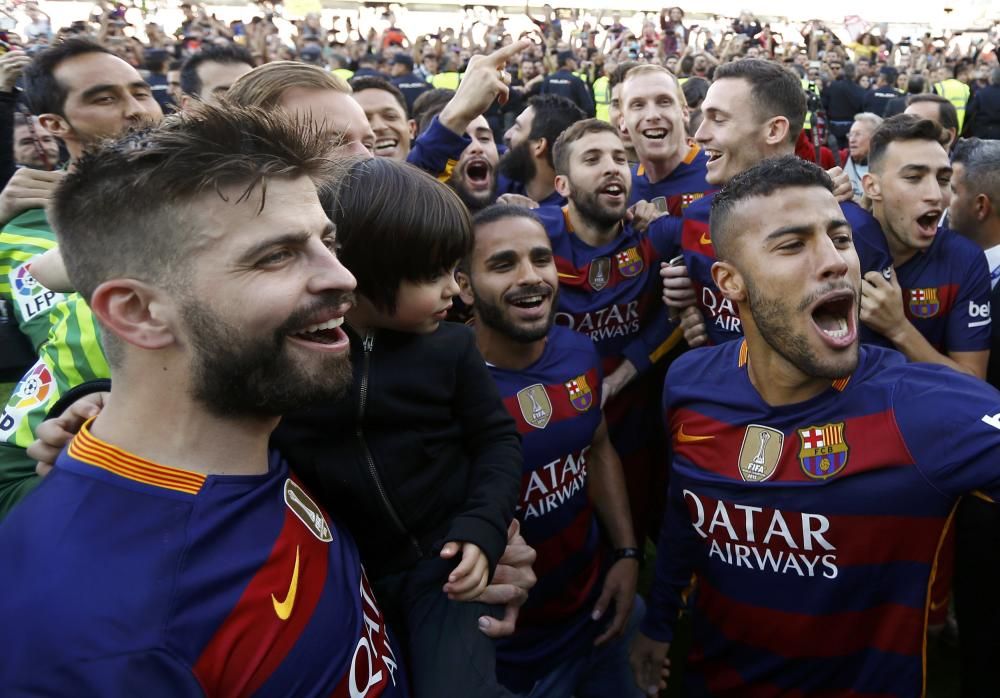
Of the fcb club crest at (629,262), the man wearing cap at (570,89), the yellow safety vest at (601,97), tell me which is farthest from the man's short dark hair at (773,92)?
the yellow safety vest at (601,97)

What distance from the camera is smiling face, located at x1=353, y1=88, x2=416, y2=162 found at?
152 inches

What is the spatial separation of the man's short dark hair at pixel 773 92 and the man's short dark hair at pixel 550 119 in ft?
4.70

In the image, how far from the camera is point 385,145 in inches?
152

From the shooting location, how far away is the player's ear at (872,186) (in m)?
3.49

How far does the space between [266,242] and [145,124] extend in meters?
0.42

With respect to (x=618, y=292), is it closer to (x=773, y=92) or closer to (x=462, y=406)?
(x=773, y=92)

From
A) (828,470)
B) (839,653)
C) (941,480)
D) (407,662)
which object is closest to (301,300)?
(407,662)

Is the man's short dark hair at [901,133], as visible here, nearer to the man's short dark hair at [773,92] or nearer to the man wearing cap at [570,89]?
the man's short dark hair at [773,92]

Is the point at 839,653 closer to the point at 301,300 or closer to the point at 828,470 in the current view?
the point at 828,470

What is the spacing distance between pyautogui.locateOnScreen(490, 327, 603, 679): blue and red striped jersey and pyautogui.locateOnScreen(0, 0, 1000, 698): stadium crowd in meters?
0.01

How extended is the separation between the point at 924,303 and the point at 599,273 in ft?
4.70

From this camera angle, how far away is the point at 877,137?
3670mm

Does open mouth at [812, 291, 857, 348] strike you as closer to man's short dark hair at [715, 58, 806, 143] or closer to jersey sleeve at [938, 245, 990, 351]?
jersey sleeve at [938, 245, 990, 351]

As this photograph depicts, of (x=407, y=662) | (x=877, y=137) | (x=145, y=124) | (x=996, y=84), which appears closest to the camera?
(x=145, y=124)
